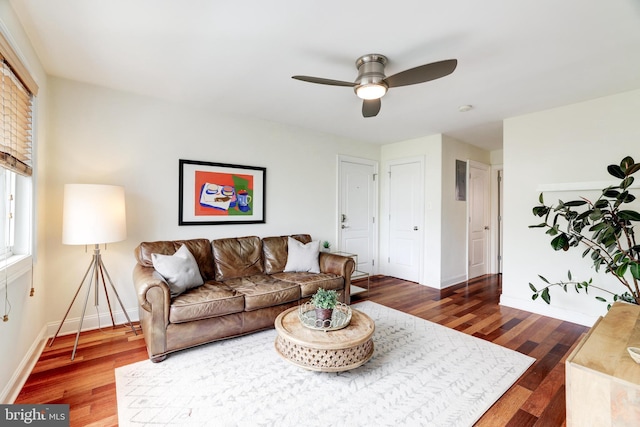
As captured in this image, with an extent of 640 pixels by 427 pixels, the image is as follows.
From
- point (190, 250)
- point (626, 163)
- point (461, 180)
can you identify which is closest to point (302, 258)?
point (190, 250)

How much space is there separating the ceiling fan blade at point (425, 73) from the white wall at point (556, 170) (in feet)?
7.42

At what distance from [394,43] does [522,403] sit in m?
2.57

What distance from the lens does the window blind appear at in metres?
1.71

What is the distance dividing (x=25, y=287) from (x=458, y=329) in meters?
3.77

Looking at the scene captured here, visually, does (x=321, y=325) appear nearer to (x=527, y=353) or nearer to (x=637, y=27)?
(x=527, y=353)

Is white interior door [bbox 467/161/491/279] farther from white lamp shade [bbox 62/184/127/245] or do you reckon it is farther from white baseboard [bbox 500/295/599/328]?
white lamp shade [bbox 62/184/127/245]

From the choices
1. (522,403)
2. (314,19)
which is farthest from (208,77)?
(522,403)

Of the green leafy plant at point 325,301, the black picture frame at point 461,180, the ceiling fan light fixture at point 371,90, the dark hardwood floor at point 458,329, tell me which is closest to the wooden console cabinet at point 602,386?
the dark hardwood floor at point 458,329

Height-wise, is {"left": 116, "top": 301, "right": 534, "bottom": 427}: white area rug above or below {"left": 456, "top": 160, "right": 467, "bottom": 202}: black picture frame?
below

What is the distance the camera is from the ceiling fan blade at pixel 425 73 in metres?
1.90

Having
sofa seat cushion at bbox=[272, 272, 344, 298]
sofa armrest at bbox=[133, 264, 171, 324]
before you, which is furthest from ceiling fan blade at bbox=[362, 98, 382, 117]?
sofa armrest at bbox=[133, 264, 171, 324]

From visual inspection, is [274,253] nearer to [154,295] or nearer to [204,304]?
[204,304]

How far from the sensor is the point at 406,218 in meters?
4.92

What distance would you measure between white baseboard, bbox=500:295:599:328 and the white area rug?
1.33 metres
